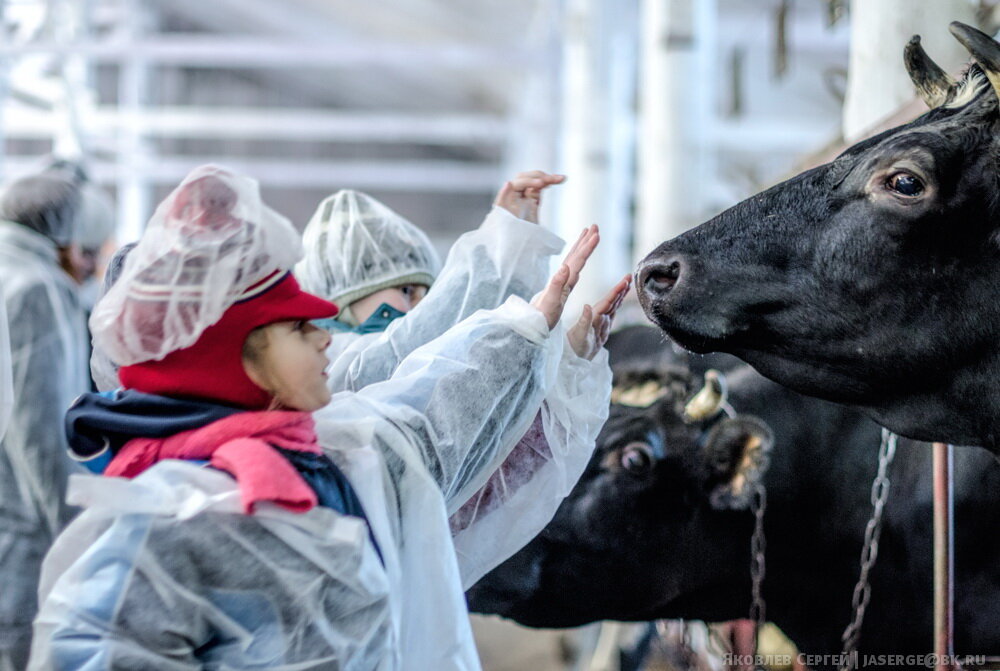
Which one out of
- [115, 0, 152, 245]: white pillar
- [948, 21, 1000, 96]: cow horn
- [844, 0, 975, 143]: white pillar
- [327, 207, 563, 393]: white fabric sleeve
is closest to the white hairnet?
[327, 207, 563, 393]: white fabric sleeve

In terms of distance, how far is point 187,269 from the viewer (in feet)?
4.60

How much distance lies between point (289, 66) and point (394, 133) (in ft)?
30.0

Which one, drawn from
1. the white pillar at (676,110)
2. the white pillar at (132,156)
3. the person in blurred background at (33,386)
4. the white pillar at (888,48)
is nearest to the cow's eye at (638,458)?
the white pillar at (888,48)

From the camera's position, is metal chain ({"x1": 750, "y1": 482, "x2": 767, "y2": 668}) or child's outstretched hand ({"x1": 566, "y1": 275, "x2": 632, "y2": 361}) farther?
metal chain ({"x1": 750, "y1": 482, "x2": 767, "y2": 668})

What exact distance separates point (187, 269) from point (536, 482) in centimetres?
74

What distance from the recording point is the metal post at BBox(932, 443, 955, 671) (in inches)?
84.7

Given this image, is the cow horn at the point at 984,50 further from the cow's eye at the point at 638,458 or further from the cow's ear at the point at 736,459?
the cow's eye at the point at 638,458

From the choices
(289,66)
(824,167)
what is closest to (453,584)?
(824,167)

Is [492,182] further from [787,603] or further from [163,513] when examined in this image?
[163,513]

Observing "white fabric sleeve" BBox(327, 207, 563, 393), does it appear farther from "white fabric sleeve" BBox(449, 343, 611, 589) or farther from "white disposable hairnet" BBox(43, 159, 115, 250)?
"white disposable hairnet" BBox(43, 159, 115, 250)

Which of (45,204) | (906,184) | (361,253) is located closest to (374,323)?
(361,253)

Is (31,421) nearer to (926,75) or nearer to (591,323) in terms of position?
(591,323)

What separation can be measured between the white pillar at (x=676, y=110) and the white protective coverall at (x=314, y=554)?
4918 mm

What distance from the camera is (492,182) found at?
17344 mm
